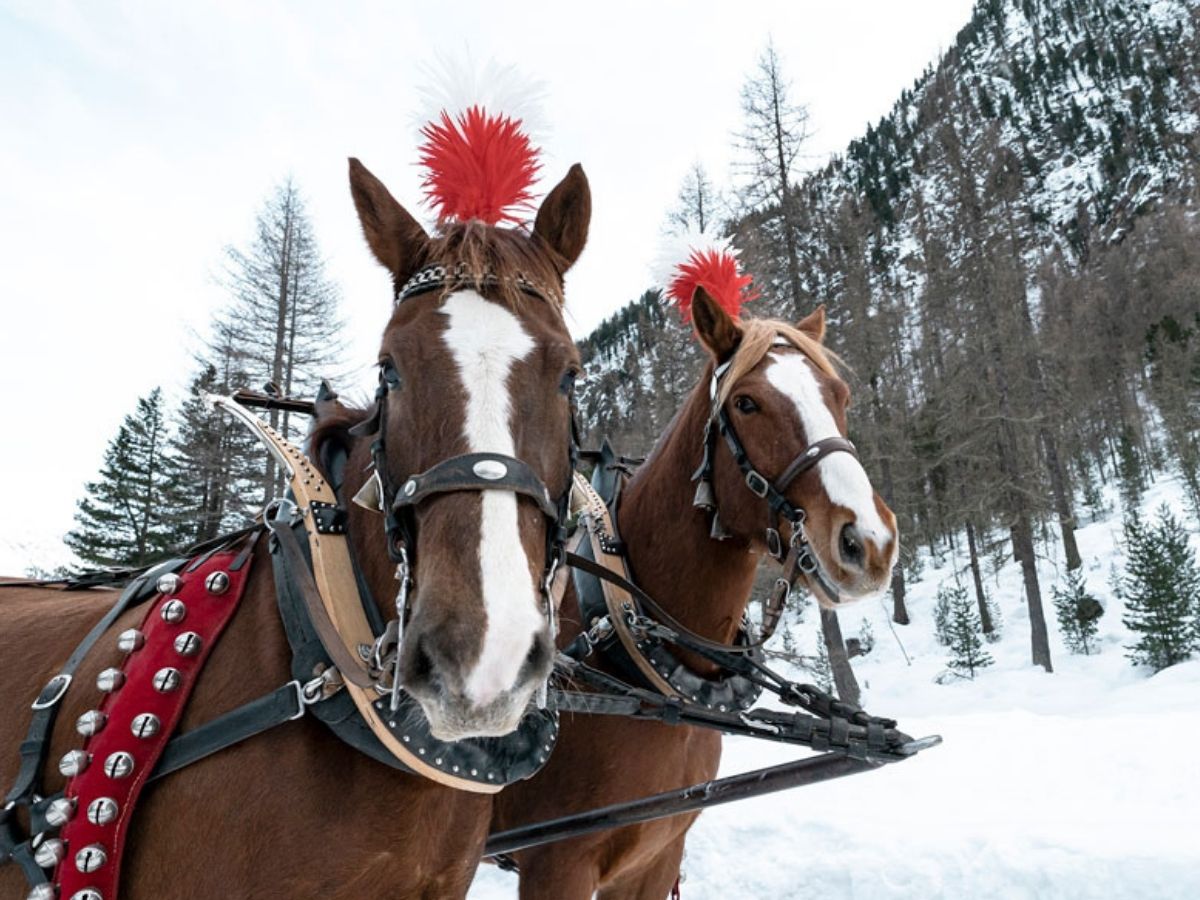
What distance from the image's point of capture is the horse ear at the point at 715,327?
9.87ft

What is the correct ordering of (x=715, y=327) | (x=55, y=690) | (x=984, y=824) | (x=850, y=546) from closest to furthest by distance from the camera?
(x=55, y=690) < (x=850, y=546) < (x=715, y=327) < (x=984, y=824)

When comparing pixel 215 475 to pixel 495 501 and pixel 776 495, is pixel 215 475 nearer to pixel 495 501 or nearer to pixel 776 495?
pixel 776 495

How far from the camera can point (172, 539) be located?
16531 mm

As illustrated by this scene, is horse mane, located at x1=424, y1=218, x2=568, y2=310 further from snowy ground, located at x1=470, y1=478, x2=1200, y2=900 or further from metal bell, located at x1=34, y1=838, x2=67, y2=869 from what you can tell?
snowy ground, located at x1=470, y1=478, x2=1200, y2=900

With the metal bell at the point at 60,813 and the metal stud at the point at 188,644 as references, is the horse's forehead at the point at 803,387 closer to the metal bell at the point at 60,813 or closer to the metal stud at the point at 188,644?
the metal stud at the point at 188,644

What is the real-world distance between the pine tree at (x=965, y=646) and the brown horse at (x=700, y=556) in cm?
1727

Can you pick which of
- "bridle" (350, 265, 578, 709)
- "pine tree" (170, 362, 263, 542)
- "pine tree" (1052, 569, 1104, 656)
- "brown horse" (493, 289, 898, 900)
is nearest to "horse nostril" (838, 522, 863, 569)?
"brown horse" (493, 289, 898, 900)

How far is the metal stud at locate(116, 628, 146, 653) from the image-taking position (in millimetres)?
1568

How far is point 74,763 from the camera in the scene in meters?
1.42

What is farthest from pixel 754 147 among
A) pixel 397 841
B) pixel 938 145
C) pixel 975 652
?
pixel 397 841

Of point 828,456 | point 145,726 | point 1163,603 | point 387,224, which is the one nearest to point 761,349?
point 828,456

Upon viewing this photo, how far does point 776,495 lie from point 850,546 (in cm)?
32

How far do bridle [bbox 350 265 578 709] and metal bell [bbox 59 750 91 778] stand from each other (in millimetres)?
577

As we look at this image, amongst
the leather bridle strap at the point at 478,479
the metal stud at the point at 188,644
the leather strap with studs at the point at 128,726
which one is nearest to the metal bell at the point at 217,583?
the leather strap with studs at the point at 128,726
